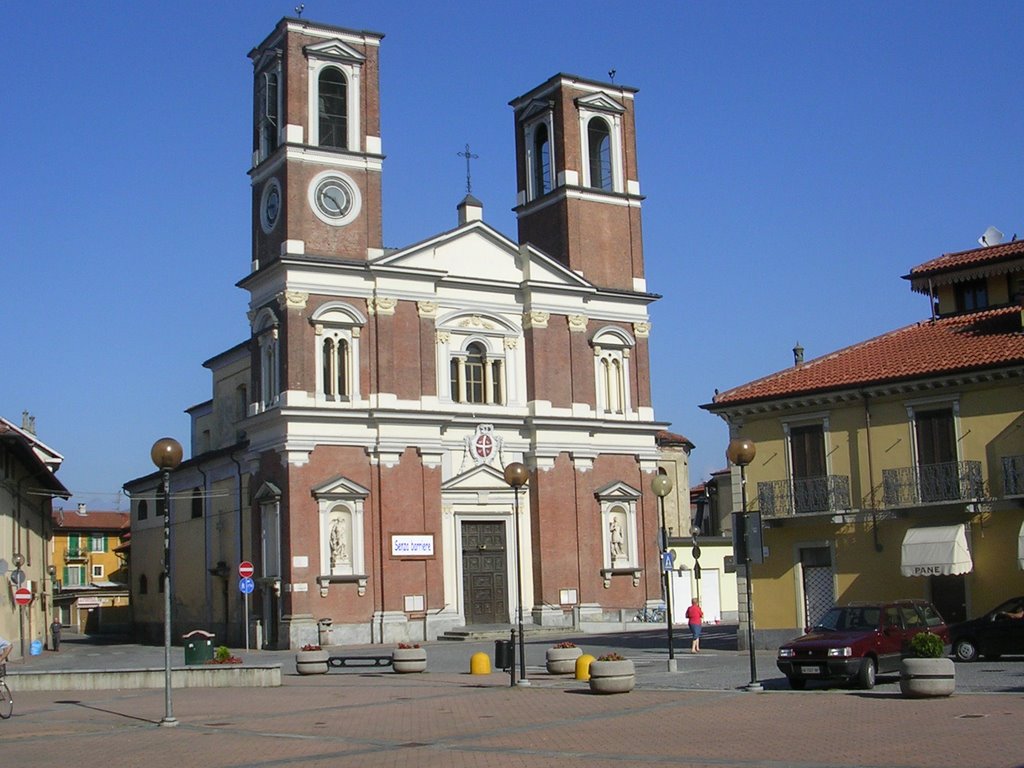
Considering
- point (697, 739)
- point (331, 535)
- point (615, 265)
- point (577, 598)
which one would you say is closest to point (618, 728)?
point (697, 739)

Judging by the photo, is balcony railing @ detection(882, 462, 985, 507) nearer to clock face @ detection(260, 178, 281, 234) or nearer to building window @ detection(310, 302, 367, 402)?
building window @ detection(310, 302, 367, 402)

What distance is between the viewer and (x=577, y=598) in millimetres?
48125

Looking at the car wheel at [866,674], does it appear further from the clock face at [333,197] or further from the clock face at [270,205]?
the clock face at [270,205]

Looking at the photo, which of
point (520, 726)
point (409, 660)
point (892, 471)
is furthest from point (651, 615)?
point (520, 726)

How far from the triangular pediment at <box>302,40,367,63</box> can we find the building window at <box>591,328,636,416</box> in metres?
13.5

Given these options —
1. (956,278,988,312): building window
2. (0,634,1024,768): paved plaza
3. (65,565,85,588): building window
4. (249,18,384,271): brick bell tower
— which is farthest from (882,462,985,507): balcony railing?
(65,565,85,588): building window

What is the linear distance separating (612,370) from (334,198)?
12561 millimetres

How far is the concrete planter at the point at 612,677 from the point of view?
23094mm

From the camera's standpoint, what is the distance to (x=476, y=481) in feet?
156

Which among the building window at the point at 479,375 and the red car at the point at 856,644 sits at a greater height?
the building window at the point at 479,375

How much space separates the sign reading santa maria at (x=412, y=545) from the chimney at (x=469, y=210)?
473 inches

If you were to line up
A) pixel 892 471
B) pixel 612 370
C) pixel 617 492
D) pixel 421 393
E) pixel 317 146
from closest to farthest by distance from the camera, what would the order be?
pixel 892 471
pixel 317 146
pixel 421 393
pixel 617 492
pixel 612 370

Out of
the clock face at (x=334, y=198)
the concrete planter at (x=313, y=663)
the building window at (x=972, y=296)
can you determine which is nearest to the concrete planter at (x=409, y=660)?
the concrete planter at (x=313, y=663)

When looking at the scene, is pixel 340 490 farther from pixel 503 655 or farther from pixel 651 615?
pixel 503 655
